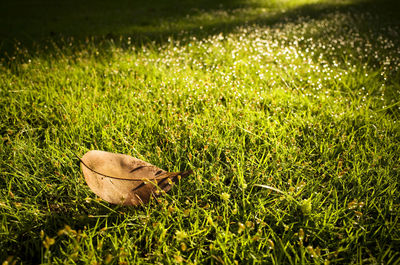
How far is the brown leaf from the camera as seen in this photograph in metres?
1.42

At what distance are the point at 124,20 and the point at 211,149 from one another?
20.5ft

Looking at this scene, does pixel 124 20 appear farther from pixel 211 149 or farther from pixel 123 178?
pixel 123 178

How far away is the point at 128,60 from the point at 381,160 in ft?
10.6

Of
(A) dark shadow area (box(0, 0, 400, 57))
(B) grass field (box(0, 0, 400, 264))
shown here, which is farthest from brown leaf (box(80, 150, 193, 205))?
(A) dark shadow area (box(0, 0, 400, 57))

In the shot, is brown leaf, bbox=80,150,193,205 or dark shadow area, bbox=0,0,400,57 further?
dark shadow area, bbox=0,0,400,57

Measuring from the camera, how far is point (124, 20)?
6738 mm

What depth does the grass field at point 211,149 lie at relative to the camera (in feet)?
4.34

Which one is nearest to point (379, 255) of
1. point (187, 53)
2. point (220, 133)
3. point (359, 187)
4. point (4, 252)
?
point (359, 187)

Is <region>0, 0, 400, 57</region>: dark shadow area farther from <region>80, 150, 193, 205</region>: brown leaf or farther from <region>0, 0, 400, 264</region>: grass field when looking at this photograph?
<region>80, 150, 193, 205</region>: brown leaf

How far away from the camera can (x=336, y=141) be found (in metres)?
2.07

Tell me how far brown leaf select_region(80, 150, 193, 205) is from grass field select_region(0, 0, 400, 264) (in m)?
0.09

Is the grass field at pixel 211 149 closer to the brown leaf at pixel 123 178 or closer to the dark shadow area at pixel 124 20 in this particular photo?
the brown leaf at pixel 123 178

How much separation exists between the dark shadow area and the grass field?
95 cm

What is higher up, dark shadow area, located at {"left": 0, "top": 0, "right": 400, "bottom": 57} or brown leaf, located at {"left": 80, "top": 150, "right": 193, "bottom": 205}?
dark shadow area, located at {"left": 0, "top": 0, "right": 400, "bottom": 57}
